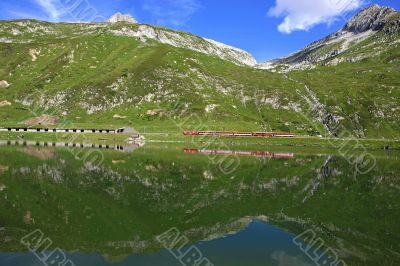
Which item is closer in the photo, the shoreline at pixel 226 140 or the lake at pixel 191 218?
the lake at pixel 191 218

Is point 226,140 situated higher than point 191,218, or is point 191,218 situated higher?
point 226,140

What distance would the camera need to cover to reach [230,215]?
42094mm

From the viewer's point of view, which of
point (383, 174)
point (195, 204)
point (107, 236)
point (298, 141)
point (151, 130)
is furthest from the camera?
point (151, 130)

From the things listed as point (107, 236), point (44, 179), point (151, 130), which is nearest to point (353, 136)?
point (151, 130)

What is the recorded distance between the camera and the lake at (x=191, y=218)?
29016 mm

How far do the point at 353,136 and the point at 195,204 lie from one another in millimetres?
165741

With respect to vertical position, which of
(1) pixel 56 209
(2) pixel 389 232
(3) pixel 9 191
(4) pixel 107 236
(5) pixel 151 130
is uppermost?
(5) pixel 151 130

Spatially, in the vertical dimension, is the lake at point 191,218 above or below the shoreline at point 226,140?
below

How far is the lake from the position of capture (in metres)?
29.0

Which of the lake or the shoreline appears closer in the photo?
the lake

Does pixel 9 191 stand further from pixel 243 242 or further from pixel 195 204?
pixel 243 242

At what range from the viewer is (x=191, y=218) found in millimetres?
40062

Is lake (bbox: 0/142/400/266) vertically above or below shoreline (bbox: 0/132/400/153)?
below

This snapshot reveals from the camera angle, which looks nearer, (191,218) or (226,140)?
(191,218)
